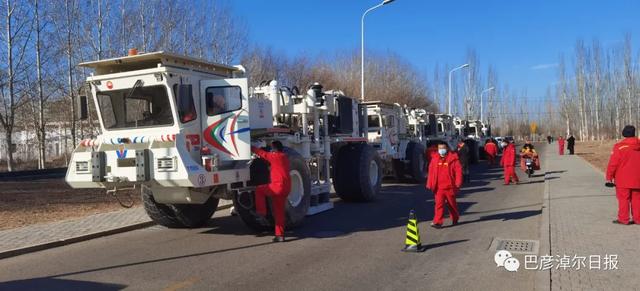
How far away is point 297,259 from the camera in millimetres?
7430

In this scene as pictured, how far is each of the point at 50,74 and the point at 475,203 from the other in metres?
22.1

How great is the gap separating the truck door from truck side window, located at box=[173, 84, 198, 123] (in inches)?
7.0

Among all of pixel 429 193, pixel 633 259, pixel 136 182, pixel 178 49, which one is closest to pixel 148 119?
pixel 136 182

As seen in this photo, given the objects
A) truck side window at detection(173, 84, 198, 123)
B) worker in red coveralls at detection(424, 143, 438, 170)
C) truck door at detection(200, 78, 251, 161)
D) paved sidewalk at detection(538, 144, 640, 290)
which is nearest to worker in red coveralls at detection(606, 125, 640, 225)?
paved sidewalk at detection(538, 144, 640, 290)

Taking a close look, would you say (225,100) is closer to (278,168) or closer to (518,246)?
(278,168)

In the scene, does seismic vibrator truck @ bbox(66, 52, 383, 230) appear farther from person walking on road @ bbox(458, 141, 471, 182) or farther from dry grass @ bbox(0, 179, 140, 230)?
person walking on road @ bbox(458, 141, 471, 182)

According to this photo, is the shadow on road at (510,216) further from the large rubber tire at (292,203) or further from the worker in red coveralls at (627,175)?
the large rubber tire at (292,203)

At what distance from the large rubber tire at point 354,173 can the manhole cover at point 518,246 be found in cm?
534

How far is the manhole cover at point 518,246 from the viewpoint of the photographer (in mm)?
7587

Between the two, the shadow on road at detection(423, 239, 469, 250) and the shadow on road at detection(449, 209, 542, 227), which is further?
the shadow on road at detection(449, 209, 542, 227)

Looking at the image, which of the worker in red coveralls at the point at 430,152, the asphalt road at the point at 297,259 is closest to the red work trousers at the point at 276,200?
the asphalt road at the point at 297,259

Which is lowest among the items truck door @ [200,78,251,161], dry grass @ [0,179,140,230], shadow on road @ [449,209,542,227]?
shadow on road @ [449,209,542,227]

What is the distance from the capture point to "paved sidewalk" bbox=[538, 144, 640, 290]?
5617mm

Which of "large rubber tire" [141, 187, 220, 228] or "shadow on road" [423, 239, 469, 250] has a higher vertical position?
"large rubber tire" [141, 187, 220, 228]
